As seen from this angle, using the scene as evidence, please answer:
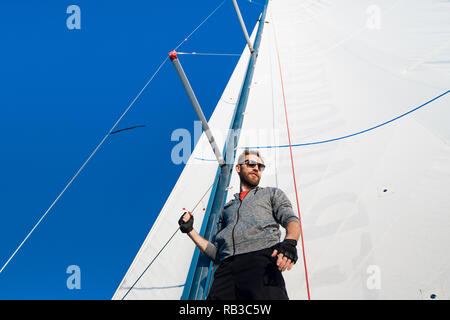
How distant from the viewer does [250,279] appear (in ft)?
2.99

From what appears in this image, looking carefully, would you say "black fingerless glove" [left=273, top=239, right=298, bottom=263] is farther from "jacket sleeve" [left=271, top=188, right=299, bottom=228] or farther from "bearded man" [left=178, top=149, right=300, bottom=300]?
"jacket sleeve" [left=271, top=188, right=299, bottom=228]

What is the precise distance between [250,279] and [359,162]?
102 cm

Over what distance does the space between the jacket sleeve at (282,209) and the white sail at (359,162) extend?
262mm

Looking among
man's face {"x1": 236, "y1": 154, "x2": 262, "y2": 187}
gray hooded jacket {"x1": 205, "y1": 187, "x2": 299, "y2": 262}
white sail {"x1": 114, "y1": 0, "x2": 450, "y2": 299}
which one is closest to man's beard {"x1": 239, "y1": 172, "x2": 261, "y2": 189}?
man's face {"x1": 236, "y1": 154, "x2": 262, "y2": 187}

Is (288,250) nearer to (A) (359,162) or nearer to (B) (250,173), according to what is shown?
(B) (250,173)

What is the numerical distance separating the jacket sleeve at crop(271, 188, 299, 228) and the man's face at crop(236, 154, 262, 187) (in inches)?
7.0

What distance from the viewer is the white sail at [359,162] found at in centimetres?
105

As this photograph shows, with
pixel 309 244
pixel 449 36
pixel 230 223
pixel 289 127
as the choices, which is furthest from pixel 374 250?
pixel 449 36
